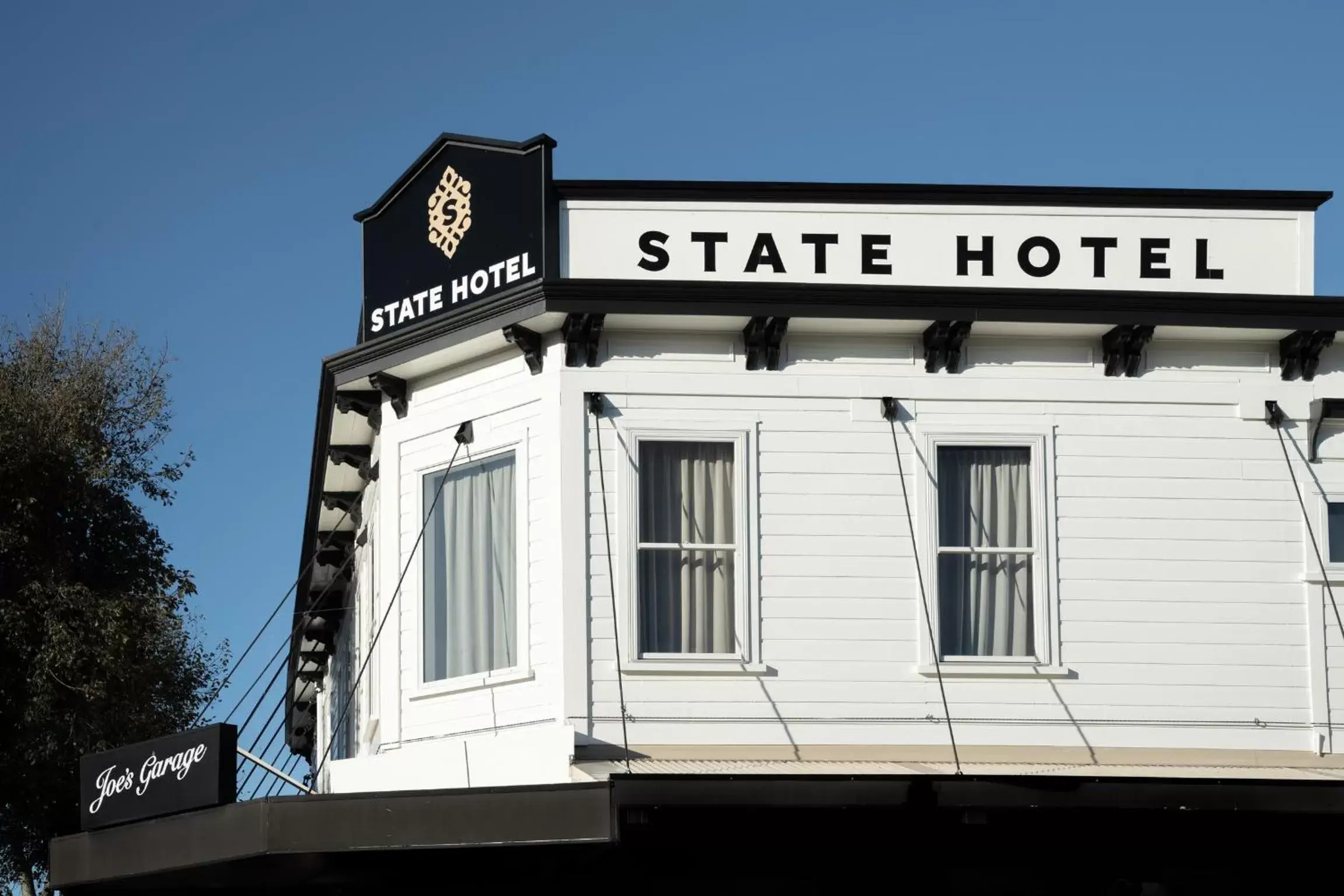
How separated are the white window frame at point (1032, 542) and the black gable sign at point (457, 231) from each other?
141 inches

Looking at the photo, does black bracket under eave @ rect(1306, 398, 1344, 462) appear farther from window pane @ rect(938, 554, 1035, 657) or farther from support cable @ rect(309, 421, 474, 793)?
support cable @ rect(309, 421, 474, 793)

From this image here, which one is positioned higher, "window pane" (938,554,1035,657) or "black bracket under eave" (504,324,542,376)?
"black bracket under eave" (504,324,542,376)

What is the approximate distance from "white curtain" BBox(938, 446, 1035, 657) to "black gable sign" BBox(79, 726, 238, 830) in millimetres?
5822

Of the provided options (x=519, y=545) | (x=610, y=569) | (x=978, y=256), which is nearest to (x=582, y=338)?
(x=519, y=545)

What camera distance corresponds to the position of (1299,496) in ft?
52.9

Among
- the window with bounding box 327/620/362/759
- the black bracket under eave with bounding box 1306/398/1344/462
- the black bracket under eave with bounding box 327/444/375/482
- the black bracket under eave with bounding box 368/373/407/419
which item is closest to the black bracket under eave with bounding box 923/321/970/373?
the black bracket under eave with bounding box 1306/398/1344/462

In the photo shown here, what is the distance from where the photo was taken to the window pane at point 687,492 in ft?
51.5

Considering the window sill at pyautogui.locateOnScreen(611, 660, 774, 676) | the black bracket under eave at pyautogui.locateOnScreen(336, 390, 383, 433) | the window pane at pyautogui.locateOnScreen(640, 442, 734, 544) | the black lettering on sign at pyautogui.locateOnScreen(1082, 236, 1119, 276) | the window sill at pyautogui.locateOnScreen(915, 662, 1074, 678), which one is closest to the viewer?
the window sill at pyautogui.locateOnScreen(611, 660, 774, 676)

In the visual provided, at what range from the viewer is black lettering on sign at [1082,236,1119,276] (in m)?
16.4

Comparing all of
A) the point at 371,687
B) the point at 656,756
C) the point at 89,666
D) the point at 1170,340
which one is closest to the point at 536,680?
the point at 656,756

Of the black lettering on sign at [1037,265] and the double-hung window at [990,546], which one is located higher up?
the black lettering on sign at [1037,265]

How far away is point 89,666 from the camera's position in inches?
1112

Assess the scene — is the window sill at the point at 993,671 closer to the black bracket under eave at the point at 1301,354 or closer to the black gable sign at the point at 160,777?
the black bracket under eave at the point at 1301,354

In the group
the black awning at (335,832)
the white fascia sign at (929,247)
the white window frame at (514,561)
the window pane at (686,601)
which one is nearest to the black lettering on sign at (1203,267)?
the white fascia sign at (929,247)
